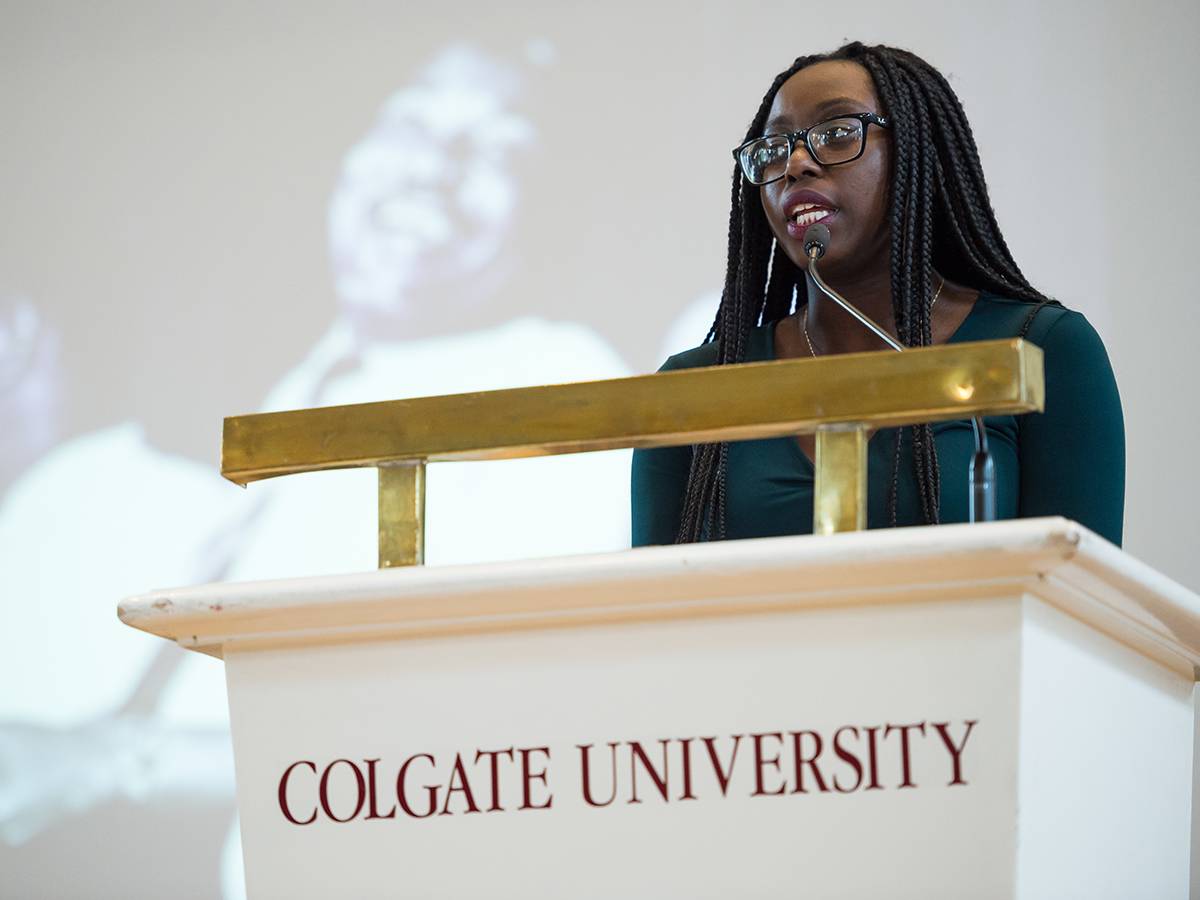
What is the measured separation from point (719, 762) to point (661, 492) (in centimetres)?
69

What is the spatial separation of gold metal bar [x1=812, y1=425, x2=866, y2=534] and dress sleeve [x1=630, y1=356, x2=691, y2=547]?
628 mm

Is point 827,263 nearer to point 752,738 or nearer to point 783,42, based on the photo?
point 752,738

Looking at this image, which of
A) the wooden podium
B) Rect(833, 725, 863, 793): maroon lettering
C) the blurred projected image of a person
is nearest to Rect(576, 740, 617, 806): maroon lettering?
the wooden podium

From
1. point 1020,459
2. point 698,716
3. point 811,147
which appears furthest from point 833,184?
point 698,716

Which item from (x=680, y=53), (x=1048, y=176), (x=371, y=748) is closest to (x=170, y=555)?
(x=680, y=53)

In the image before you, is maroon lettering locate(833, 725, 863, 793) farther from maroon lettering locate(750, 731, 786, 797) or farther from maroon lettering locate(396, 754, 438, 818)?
maroon lettering locate(396, 754, 438, 818)

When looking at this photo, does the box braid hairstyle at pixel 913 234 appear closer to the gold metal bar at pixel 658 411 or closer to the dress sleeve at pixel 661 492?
the dress sleeve at pixel 661 492

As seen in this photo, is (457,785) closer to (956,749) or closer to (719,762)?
(719,762)

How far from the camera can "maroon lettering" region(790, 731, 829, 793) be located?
0.73m

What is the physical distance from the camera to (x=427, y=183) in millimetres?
3086

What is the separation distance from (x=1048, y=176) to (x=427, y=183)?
1.19m

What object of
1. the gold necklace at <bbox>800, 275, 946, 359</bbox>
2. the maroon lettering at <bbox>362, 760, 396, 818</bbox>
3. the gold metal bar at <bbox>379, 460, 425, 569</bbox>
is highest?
the gold necklace at <bbox>800, 275, 946, 359</bbox>

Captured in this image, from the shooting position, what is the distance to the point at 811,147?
134 centimetres

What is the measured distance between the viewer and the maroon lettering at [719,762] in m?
0.74
